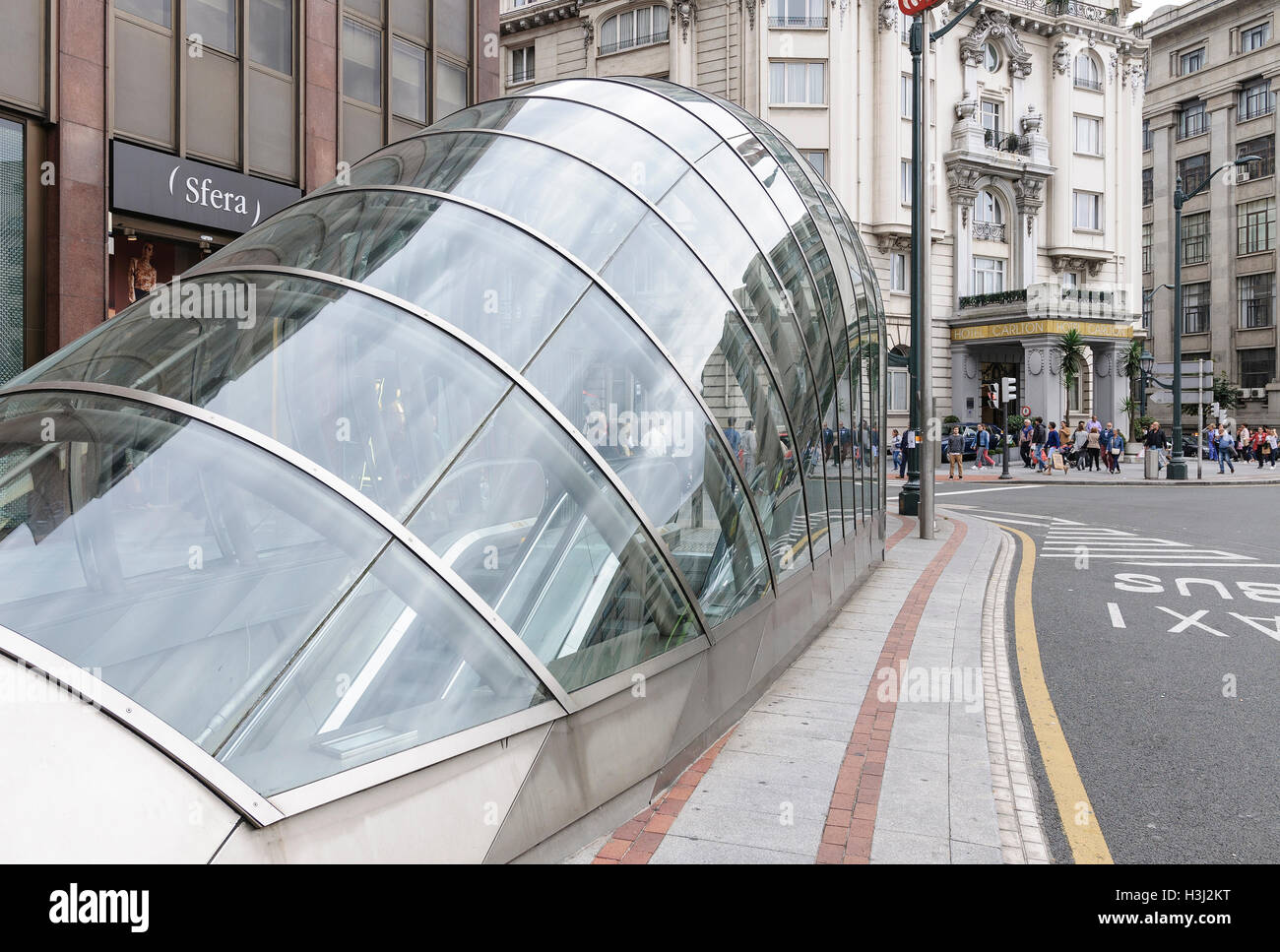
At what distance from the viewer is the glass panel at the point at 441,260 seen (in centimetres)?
400

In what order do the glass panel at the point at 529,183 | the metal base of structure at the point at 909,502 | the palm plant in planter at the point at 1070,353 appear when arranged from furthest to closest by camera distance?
the palm plant in planter at the point at 1070,353 < the metal base of structure at the point at 909,502 < the glass panel at the point at 529,183

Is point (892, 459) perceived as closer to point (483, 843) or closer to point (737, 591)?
point (737, 591)

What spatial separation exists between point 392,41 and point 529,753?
16.7 metres

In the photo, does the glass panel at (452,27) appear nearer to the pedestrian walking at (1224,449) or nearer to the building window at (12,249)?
the building window at (12,249)

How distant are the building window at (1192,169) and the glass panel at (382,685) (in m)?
Result: 74.1

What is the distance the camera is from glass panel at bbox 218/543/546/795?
2.64m

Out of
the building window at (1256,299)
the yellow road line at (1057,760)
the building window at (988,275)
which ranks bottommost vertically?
the yellow road line at (1057,760)

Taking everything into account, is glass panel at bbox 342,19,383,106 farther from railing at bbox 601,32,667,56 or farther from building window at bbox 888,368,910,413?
railing at bbox 601,32,667,56

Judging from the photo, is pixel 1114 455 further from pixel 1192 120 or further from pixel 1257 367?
pixel 1192 120

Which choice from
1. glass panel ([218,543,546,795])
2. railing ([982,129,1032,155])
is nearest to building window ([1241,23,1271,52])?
railing ([982,129,1032,155])

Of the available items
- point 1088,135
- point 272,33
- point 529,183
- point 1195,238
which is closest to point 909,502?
point 272,33

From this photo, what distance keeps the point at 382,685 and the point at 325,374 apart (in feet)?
4.20

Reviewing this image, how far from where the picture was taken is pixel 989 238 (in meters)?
45.3

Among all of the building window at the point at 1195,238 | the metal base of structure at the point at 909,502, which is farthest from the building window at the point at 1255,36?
the metal base of structure at the point at 909,502
